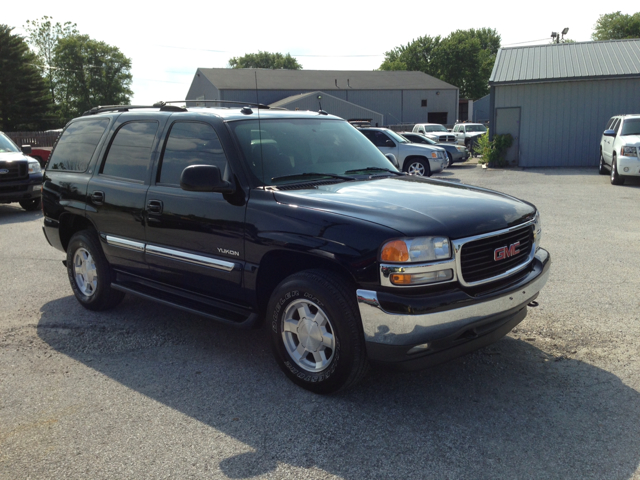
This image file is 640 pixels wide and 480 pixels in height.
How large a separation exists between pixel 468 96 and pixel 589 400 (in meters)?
92.0

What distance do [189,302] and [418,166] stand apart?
49.3 ft

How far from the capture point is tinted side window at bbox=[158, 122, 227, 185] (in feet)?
15.0

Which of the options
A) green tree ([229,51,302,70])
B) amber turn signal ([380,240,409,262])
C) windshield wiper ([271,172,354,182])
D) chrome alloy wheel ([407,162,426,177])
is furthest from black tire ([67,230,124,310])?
green tree ([229,51,302,70])

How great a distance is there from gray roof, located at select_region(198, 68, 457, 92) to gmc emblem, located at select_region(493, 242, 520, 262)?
46.2 m

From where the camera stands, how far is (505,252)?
3.90 meters

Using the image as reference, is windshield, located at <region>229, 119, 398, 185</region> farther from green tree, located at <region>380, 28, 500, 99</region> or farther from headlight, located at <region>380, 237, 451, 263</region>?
green tree, located at <region>380, 28, 500, 99</region>

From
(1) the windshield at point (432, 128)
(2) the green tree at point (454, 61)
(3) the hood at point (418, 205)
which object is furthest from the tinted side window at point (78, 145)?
(2) the green tree at point (454, 61)

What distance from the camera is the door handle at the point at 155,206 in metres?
4.78

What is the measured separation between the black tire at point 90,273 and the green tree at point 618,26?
95.4 meters

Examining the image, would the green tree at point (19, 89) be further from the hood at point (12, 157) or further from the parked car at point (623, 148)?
the parked car at point (623, 148)

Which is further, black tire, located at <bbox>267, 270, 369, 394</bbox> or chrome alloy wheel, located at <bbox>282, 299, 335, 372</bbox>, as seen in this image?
chrome alloy wheel, located at <bbox>282, 299, 335, 372</bbox>

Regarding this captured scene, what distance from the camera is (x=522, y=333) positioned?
16.2ft

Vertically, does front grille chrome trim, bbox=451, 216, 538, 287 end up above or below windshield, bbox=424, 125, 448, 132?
below

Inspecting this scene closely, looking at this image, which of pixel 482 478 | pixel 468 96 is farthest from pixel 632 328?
Answer: pixel 468 96
